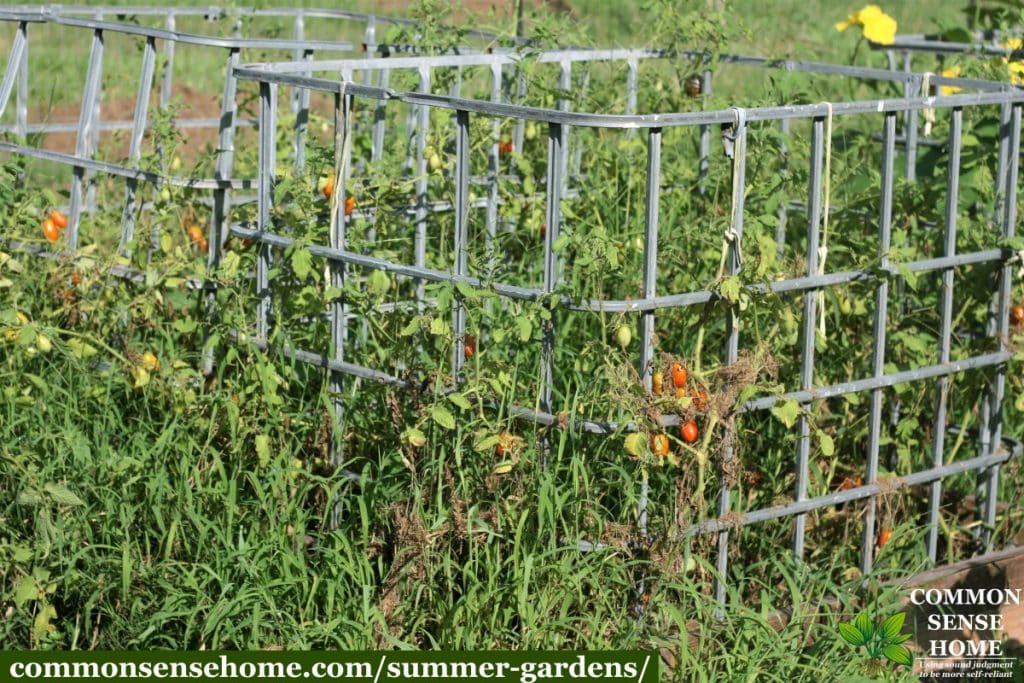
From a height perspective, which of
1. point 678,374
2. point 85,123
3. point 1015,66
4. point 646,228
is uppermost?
point 1015,66

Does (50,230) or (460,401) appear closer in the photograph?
(460,401)

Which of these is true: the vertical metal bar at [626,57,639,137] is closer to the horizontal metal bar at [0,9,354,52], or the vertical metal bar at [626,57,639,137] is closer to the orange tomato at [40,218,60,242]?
the horizontal metal bar at [0,9,354,52]

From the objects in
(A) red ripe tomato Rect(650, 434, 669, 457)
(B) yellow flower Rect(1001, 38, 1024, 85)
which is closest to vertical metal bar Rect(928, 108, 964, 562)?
(A) red ripe tomato Rect(650, 434, 669, 457)

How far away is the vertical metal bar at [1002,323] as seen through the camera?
4730mm

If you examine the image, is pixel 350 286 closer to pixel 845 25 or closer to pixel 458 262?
pixel 458 262

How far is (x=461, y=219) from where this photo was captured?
4.23 metres

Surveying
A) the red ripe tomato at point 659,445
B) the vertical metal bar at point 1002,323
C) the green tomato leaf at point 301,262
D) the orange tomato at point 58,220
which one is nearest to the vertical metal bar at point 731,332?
the red ripe tomato at point 659,445

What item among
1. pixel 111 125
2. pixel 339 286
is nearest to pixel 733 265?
pixel 339 286

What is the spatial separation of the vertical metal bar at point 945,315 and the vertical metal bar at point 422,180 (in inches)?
57.6

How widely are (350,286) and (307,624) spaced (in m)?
0.97

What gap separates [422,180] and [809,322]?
1368 millimetres

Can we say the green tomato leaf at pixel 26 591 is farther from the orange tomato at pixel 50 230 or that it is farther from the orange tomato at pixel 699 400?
the orange tomato at pixel 699 400

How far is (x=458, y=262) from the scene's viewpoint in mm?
4270

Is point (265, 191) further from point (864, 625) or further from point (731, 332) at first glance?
point (864, 625)
